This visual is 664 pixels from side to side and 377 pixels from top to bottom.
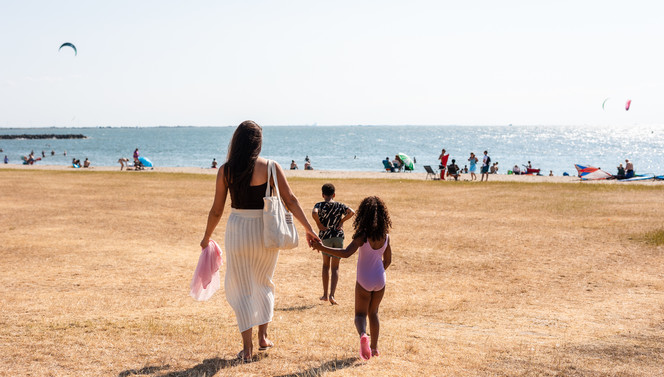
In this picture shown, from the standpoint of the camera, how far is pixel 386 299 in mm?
8344

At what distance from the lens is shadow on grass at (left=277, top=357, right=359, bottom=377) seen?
16.4ft

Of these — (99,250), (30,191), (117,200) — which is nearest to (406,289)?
(99,250)

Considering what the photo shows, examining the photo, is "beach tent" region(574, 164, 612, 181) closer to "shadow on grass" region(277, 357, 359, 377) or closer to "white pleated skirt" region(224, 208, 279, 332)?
"shadow on grass" region(277, 357, 359, 377)

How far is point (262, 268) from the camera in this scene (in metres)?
5.22

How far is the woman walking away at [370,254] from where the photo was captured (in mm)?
5309

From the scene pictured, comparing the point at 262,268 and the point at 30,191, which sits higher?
the point at 262,268

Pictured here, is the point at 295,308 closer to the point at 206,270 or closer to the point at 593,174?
the point at 206,270

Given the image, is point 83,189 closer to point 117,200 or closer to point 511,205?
point 117,200

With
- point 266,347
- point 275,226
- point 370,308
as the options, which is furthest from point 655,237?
point 275,226

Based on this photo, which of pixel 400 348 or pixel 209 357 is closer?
pixel 209 357

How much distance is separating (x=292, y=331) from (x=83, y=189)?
69.4 feet

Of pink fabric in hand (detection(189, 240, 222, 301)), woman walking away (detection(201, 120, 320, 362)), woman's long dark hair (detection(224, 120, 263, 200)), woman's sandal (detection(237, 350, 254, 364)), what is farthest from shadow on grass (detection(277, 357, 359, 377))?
woman's long dark hair (detection(224, 120, 263, 200))

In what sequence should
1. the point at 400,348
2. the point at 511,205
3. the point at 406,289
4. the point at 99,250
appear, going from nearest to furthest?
the point at 400,348 → the point at 406,289 → the point at 99,250 → the point at 511,205

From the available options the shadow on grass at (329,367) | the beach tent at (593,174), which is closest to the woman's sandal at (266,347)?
the shadow on grass at (329,367)
